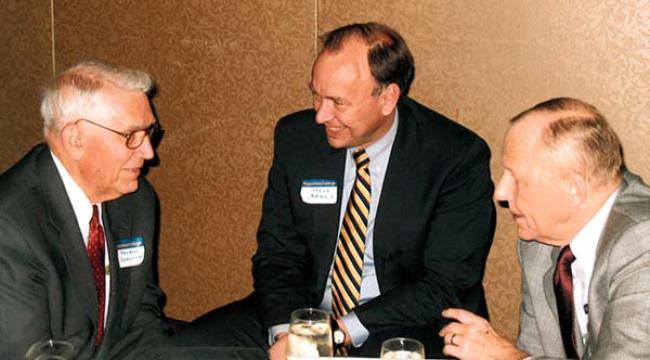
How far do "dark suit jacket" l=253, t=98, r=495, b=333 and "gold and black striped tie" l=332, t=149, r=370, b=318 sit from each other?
0.05 metres

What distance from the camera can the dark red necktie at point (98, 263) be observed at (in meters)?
2.86

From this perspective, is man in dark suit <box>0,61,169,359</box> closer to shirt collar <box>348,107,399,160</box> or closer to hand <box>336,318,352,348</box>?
hand <box>336,318,352,348</box>

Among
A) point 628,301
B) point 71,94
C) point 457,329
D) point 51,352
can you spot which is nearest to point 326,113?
point 71,94

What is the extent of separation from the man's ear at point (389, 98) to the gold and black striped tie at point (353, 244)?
0.20 meters

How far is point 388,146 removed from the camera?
333cm

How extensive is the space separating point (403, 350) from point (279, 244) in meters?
1.50

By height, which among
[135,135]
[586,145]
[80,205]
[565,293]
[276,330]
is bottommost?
[276,330]

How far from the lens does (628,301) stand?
2207mm

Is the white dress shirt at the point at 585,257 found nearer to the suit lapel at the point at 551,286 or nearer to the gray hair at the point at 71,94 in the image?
the suit lapel at the point at 551,286

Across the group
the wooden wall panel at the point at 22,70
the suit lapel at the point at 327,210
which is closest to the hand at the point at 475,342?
the suit lapel at the point at 327,210

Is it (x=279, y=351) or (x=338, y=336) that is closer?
(x=279, y=351)

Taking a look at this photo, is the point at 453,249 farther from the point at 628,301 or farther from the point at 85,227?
the point at 85,227

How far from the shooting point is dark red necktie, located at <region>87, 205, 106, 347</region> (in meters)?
2.86

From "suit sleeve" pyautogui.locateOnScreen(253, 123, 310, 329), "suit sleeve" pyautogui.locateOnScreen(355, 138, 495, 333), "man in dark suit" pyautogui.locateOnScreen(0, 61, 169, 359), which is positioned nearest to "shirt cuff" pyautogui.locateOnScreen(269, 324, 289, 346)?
"suit sleeve" pyautogui.locateOnScreen(253, 123, 310, 329)
